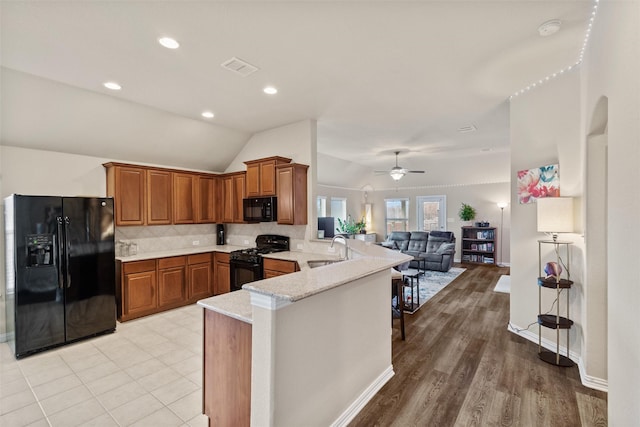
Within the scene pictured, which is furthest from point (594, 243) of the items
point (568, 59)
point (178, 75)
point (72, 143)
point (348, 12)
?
point (72, 143)

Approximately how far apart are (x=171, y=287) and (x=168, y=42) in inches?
137

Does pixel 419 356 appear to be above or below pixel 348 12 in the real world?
below

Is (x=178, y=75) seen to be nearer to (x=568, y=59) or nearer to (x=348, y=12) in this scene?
(x=348, y=12)

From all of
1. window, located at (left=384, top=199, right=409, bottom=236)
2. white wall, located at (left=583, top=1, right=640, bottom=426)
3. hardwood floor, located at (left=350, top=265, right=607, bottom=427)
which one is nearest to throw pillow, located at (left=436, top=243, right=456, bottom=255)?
window, located at (left=384, top=199, right=409, bottom=236)

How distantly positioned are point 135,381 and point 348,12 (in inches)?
141

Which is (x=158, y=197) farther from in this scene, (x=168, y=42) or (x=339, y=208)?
(x=339, y=208)

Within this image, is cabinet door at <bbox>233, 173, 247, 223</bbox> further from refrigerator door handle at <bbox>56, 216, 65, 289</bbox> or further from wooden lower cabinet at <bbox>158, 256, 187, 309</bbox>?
refrigerator door handle at <bbox>56, 216, 65, 289</bbox>

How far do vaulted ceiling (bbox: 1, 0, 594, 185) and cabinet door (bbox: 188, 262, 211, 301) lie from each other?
6.68 feet

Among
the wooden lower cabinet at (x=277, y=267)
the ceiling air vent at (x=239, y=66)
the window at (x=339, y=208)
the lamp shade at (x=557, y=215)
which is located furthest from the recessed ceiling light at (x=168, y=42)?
the window at (x=339, y=208)

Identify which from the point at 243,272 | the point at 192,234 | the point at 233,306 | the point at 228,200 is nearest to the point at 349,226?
the point at 228,200

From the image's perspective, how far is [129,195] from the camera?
4.34m

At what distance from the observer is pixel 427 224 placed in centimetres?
998

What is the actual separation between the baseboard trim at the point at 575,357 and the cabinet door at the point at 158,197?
17.4ft

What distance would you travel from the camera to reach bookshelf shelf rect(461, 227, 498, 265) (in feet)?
28.2
